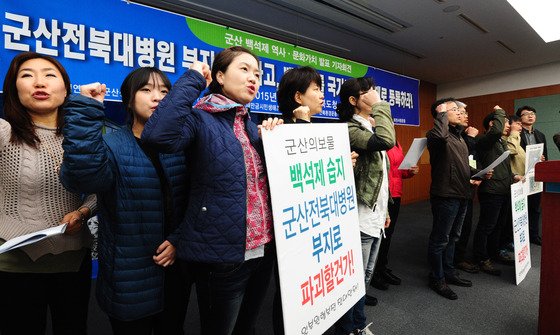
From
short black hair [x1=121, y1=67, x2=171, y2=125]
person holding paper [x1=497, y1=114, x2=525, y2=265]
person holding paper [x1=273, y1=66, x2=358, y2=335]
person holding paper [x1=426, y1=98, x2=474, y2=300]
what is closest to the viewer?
short black hair [x1=121, y1=67, x2=171, y2=125]

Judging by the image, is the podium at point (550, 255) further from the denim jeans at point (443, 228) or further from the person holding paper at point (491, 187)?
the person holding paper at point (491, 187)

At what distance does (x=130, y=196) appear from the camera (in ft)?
3.07

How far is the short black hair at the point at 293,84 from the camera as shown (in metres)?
1.29

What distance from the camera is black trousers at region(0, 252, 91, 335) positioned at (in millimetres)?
930

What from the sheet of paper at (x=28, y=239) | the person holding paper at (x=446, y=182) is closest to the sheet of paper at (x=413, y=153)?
the person holding paper at (x=446, y=182)

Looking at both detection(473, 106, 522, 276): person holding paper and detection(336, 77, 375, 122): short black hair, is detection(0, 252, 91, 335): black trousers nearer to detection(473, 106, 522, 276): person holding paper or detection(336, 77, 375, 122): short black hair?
detection(336, 77, 375, 122): short black hair

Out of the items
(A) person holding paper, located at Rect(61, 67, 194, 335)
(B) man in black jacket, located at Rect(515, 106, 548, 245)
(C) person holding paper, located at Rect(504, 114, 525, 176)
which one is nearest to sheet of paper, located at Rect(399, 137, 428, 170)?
(C) person holding paper, located at Rect(504, 114, 525, 176)

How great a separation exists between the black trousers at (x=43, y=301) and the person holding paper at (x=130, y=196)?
0.37 ft

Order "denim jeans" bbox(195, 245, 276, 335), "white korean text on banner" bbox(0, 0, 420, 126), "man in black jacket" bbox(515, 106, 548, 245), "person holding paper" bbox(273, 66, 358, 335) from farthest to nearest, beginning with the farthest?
1. "man in black jacket" bbox(515, 106, 548, 245)
2. "white korean text on banner" bbox(0, 0, 420, 126)
3. "person holding paper" bbox(273, 66, 358, 335)
4. "denim jeans" bbox(195, 245, 276, 335)

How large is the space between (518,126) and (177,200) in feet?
11.1

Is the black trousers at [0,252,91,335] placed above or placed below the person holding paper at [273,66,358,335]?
below

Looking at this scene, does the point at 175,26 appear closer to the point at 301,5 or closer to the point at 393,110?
the point at 301,5

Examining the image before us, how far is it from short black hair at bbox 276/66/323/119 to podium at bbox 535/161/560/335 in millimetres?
1210

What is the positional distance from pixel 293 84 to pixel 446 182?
138cm
